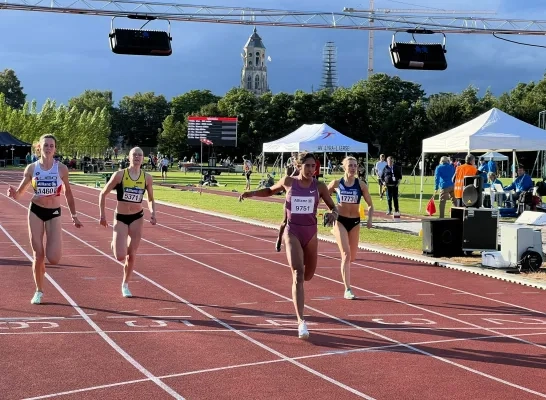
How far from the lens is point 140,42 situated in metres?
21.3

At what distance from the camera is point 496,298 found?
10.8 meters

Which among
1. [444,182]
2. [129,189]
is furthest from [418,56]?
[129,189]

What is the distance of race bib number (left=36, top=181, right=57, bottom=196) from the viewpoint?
9.28 m

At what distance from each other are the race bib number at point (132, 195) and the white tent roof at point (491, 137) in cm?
1579

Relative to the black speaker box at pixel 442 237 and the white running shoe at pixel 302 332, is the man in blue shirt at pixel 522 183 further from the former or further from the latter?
the white running shoe at pixel 302 332

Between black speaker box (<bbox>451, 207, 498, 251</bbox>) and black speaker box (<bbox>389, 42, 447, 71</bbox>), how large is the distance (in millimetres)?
8651

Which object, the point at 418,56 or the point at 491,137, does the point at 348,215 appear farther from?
the point at 491,137

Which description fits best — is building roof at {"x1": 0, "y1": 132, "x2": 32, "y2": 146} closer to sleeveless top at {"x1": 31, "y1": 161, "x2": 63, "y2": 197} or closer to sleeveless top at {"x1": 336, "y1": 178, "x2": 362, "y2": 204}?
sleeveless top at {"x1": 336, "y1": 178, "x2": 362, "y2": 204}

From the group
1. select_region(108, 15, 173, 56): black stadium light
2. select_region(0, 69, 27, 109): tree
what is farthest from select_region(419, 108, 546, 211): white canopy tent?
select_region(0, 69, 27, 109): tree

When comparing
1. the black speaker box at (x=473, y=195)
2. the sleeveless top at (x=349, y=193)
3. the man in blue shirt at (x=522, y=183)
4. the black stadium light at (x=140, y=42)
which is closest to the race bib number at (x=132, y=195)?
the sleeveless top at (x=349, y=193)

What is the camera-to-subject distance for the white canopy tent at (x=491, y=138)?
2423 centimetres

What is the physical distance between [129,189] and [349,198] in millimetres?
3030

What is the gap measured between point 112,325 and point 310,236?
2323mm

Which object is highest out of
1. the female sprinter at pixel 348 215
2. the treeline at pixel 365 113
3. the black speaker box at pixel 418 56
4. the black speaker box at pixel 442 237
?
the treeline at pixel 365 113
